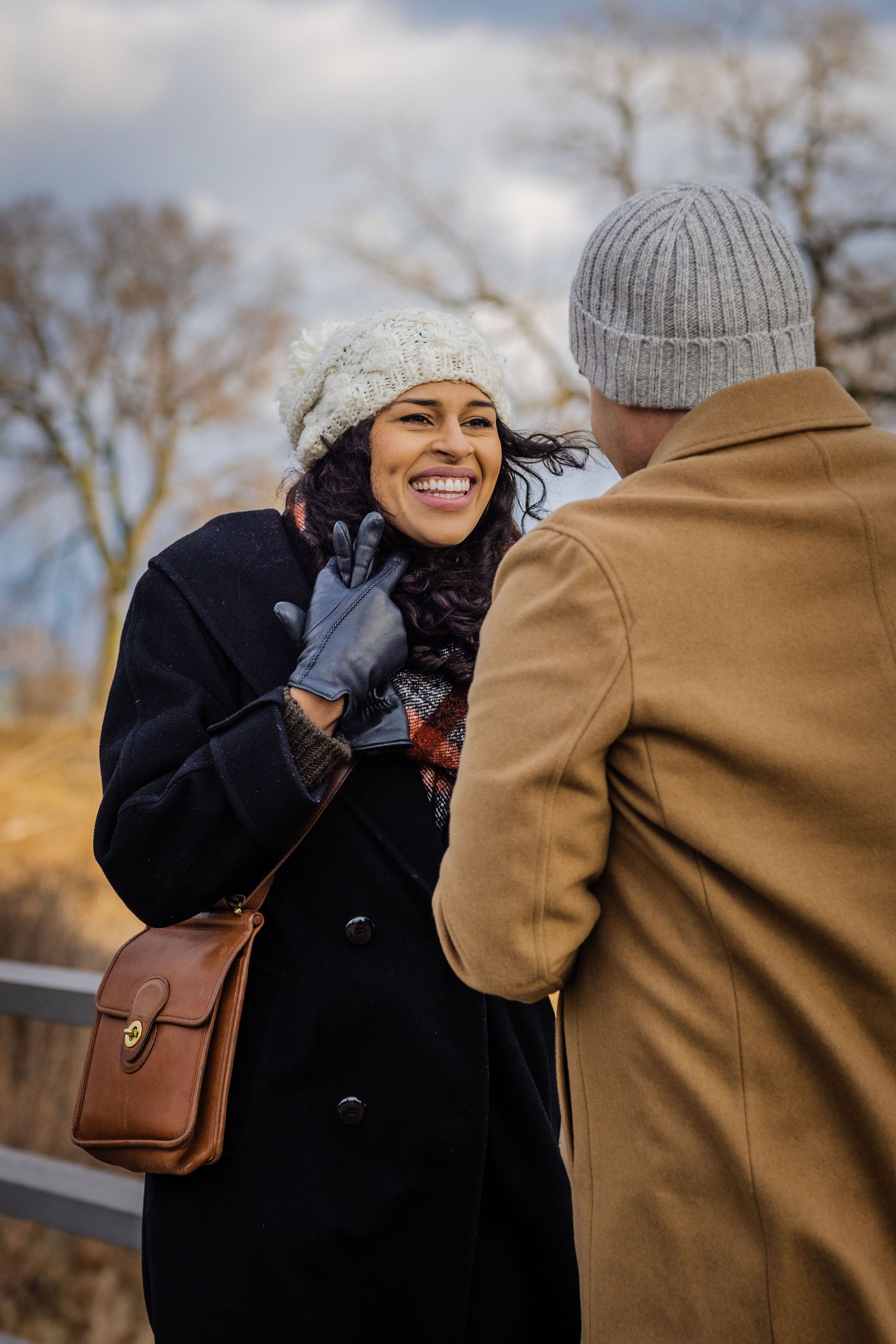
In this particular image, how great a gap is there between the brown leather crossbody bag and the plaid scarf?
0.51 feet

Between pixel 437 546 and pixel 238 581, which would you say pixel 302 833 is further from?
pixel 437 546

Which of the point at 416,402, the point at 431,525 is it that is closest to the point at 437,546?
the point at 431,525

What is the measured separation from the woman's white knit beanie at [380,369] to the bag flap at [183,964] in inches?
36.4

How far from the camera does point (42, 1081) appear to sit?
409cm

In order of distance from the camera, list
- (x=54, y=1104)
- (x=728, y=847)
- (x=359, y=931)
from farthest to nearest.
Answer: (x=54, y=1104), (x=359, y=931), (x=728, y=847)

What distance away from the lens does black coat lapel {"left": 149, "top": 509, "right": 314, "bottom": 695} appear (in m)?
1.81

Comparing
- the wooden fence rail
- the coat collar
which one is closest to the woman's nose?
the coat collar

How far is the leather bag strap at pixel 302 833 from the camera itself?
1686 mm

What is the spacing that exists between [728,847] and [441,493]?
3.69 ft

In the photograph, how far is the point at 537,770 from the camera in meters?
1.08

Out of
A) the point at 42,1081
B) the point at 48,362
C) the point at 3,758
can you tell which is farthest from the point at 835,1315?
the point at 48,362

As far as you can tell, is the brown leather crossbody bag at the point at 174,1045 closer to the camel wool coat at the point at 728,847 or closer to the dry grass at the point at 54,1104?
the camel wool coat at the point at 728,847

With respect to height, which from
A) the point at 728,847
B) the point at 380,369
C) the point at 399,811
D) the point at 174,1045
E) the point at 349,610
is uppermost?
the point at 380,369

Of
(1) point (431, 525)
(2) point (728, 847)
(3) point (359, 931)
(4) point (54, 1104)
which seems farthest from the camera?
(4) point (54, 1104)
